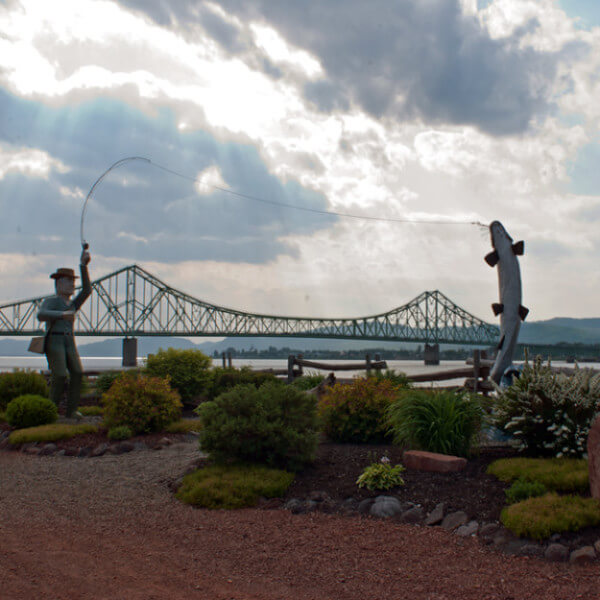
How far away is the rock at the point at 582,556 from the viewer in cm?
476

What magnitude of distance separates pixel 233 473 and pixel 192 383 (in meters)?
8.97

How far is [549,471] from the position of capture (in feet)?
20.9

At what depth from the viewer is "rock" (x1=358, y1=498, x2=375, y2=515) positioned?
20.3 ft

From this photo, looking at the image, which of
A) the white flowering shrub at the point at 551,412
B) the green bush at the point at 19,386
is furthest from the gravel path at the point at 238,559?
the green bush at the point at 19,386

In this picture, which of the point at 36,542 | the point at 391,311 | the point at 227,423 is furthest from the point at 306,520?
the point at 391,311

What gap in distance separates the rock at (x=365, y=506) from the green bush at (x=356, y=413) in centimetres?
257

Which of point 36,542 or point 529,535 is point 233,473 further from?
point 529,535

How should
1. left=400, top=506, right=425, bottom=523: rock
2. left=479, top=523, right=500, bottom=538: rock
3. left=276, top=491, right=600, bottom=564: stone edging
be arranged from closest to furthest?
left=276, top=491, right=600, bottom=564: stone edging
left=479, top=523, right=500, bottom=538: rock
left=400, top=506, right=425, bottom=523: rock

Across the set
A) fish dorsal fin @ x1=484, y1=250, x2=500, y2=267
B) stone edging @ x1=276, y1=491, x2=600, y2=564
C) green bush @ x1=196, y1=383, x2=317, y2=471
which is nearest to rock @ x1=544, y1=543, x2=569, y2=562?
stone edging @ x1=276, y1=491, x2=600, y2=564

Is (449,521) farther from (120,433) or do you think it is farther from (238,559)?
(120,433)

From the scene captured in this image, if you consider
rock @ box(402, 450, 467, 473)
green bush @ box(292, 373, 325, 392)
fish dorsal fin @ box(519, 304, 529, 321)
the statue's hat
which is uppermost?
the statue's hat

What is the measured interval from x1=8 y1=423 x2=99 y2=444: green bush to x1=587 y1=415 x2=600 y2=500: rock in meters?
8.83

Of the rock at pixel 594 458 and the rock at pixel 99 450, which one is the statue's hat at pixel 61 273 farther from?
the rock at pixel 594 458

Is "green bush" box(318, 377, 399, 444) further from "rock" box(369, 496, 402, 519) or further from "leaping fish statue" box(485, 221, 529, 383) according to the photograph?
"leaping fish statue" box(485, 221, 529, 383)
